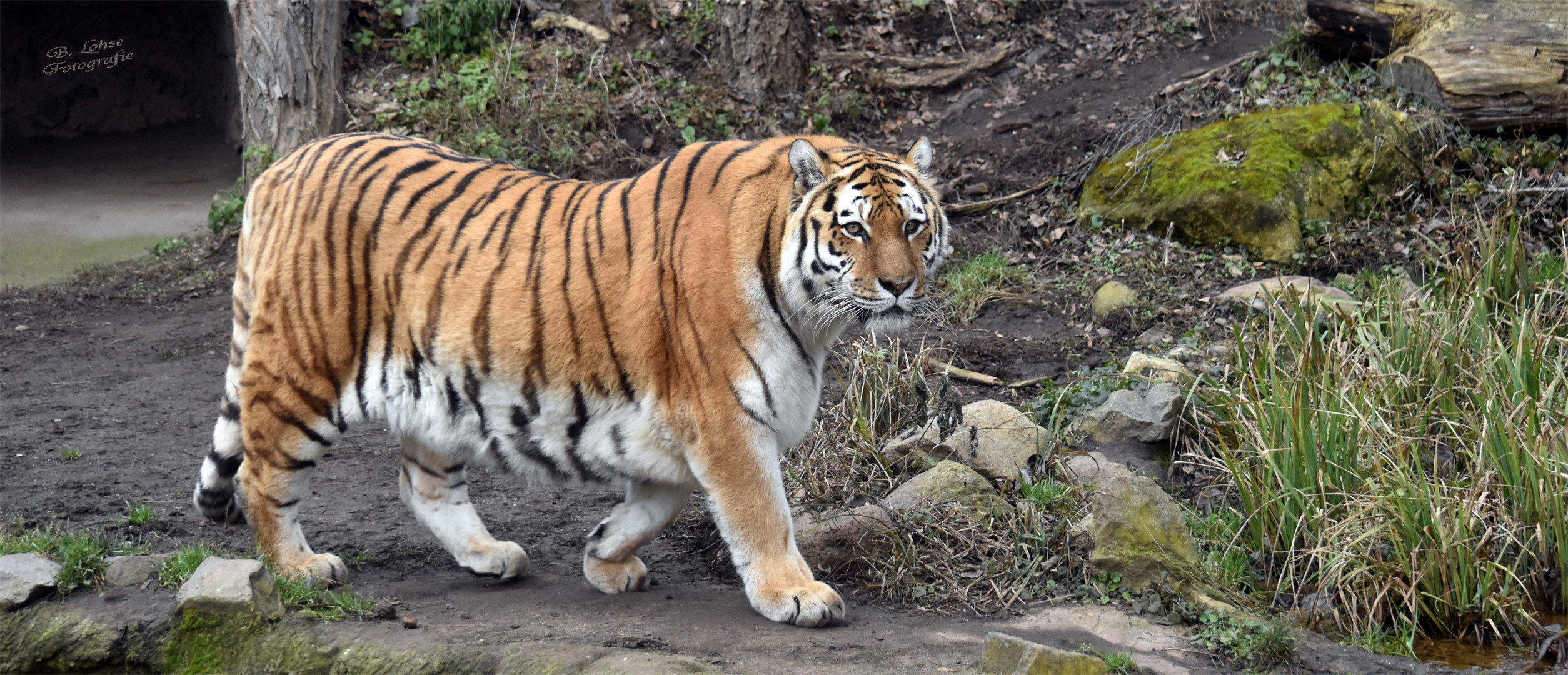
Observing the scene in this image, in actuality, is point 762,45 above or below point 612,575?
above

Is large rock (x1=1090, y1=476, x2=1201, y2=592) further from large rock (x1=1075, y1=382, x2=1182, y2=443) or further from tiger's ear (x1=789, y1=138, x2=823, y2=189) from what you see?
tiger's ear (x1=789, y1=138, x2=823, y2=189)

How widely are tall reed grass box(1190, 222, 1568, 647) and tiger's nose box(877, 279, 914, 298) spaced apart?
1497 millimetres

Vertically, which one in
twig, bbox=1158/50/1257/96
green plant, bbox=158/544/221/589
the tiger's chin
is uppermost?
twig, bbox=1158/50/1257/96

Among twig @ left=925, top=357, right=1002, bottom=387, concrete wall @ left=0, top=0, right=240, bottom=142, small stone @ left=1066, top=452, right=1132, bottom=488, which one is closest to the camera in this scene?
small stone @ left=1066, top=452, right=1132, bottom=488

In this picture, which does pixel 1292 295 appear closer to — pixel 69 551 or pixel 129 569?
pixel 129 569

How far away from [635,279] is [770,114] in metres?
5.95

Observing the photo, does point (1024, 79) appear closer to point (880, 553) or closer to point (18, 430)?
point (880, 553)

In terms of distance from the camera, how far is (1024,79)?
10.1m

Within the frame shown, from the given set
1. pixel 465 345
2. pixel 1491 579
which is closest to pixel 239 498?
pixel 465 345

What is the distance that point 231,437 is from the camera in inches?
170

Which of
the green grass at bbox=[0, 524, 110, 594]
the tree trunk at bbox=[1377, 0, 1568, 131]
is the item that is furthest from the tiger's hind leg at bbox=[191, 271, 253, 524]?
the tree trunk at bbox=[1377, 0, 1568, 131]

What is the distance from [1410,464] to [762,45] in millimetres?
6446

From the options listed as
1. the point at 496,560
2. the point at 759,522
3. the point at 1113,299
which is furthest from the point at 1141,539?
the point at 1113,299

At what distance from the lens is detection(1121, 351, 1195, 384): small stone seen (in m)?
5.53
